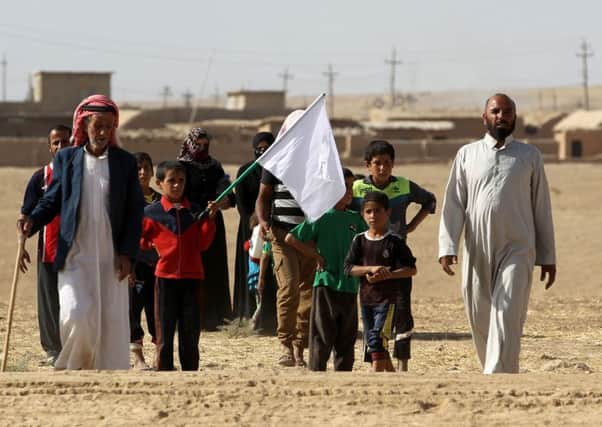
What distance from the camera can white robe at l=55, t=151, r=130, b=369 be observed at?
26.1 ft

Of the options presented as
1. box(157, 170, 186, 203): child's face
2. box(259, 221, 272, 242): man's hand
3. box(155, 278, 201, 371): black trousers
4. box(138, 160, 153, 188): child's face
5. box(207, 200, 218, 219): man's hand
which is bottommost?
box(155, 278, 201, 371): black trousers

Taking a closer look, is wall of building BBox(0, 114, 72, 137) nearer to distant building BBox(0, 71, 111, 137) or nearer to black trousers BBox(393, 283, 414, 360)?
distant building BBox(0, 71, 111, 137)

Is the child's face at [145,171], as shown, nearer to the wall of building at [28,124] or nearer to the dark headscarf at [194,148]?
the dark headscarf at [194,148]

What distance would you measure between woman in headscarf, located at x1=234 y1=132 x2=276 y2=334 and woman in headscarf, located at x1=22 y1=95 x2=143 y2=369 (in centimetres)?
339

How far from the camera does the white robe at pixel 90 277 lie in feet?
26.1

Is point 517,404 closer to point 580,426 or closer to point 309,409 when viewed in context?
point 580,426

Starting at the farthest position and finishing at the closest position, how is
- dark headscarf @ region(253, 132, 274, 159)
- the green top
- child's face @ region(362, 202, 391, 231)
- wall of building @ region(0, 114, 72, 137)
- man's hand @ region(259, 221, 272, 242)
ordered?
wall of building @ region(0, 114, 72, 137), dark headscarf @ region(253, 132, 274, 159), man's hand @ region(259, 221, 272, 242), the green top, child's face @ region(362, 202, 391, 231)

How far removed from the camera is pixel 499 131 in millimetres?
8602

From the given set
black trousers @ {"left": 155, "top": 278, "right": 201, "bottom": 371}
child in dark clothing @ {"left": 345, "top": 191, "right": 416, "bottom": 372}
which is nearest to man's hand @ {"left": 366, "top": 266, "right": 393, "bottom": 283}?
child in dark clothing @ {"left": 345, "top": 191, "right": 416, "bottom": 372}

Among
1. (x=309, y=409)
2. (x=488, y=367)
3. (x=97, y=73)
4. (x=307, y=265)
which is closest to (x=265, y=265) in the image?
(x=307, y=265)

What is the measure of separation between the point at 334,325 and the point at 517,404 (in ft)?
7.13

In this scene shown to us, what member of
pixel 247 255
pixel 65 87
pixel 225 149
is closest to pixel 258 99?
pixel 65 87

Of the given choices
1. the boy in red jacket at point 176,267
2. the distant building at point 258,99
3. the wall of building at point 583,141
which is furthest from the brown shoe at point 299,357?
the distant building at point 258,99

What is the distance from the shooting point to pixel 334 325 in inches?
366
